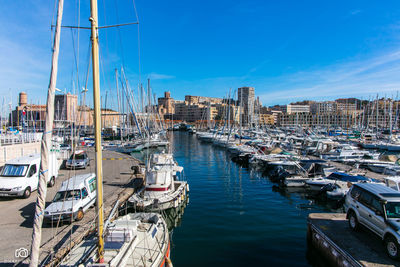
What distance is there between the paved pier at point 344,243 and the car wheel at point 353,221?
7.0 inches

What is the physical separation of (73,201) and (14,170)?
22.0 feet

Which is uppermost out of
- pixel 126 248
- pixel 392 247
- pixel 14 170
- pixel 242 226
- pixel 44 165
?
pixel 44 165

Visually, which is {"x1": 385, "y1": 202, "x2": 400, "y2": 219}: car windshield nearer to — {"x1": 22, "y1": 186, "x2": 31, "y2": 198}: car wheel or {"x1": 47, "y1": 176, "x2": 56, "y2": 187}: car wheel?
{"x1": 22, "y1": 186, "x2": 31, "y2": 198}: car wheel

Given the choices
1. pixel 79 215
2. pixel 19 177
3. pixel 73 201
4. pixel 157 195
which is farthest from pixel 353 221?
pixel 19 177

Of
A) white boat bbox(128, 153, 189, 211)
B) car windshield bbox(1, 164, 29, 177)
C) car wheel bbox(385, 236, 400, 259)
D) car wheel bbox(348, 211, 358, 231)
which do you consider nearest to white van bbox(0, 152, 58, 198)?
car windshield bbox(1, 164, 29, 177)

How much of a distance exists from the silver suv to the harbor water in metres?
3.19

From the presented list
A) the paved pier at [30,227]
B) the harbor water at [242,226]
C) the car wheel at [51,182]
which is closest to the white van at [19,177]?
the paved pier at [30,227]

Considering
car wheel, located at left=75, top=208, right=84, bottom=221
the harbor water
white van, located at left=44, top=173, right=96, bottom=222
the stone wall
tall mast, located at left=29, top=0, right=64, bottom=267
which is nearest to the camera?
tall mast, located at left=29, top=0, right=64, bottom=267

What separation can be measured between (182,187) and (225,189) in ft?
20.2

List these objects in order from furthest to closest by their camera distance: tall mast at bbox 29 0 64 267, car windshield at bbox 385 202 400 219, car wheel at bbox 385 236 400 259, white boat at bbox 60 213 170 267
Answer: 1. car windshield at bbox 385 202 400 219
2. car wheel at bbox 385 236 400 259
3. white boat at bbox 60 213 170 267
4. tall mast at bbox 29 0 64 267

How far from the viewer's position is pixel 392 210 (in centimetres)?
985

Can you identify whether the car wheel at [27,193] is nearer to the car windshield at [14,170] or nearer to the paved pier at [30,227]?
the paved pier at [30,227]

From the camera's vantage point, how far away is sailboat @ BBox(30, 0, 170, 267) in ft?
24.6

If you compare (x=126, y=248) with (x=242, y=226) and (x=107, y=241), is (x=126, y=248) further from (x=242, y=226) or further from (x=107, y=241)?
(x=242, y=226)
